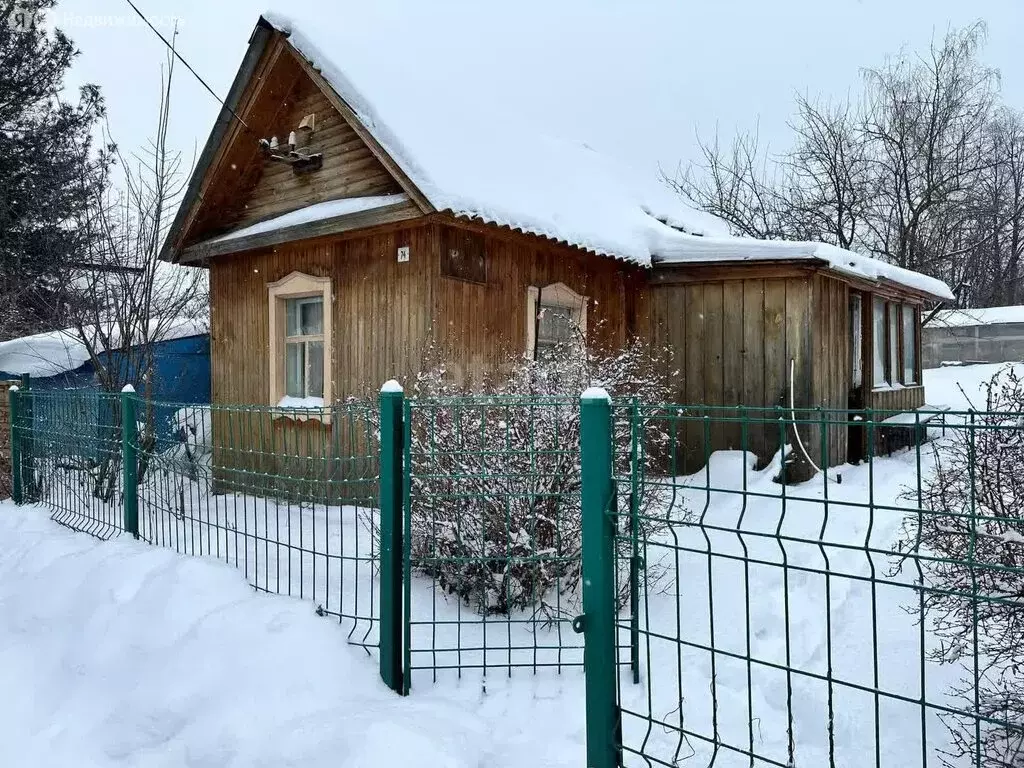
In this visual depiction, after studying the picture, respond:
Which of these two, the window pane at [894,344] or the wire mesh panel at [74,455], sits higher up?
the window pane at [894,344]

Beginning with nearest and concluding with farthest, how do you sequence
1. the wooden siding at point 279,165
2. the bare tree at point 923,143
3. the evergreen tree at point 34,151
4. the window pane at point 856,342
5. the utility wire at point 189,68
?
the utility wire at point 189,68 → the wooden siding at point 279,165 → the window pane at point 856,342 → the evergreen tree at point 34,151 → the bare tree at point 923,143

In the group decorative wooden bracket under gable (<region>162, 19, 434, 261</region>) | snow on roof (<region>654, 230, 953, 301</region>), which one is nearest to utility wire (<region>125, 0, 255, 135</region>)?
decorative wooden bracket under gable (<region>162, 19, 434, 261</region>)

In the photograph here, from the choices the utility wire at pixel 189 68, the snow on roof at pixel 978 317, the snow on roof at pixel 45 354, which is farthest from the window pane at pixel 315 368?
the snow on roof at pixel 978 317

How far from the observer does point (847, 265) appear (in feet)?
25.8

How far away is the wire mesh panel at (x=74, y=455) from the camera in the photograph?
600cm

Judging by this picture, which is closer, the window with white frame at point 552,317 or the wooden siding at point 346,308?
the wooden siding at point 346,308

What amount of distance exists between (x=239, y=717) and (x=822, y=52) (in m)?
23.8

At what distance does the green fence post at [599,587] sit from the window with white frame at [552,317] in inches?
210

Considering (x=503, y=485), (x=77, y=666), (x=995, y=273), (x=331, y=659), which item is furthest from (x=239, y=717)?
(x=995, y=273)

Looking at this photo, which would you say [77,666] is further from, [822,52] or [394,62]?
[822,52]

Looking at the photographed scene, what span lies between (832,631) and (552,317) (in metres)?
4.86

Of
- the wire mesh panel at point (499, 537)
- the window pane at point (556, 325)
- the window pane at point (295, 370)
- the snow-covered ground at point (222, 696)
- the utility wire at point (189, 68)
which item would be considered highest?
the utility wire at point (189, 68)

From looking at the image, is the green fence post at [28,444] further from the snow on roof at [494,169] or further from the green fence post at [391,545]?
the green fence post at [391,545]

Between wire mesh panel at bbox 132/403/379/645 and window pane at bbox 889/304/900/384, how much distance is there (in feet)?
28.8
